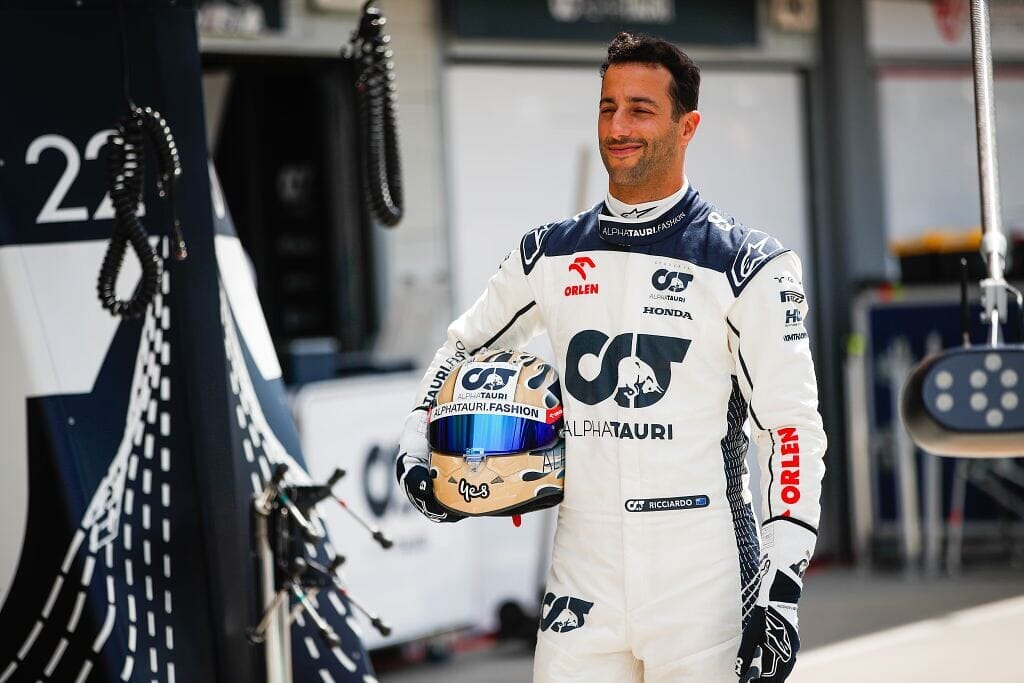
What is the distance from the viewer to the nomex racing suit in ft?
9.41

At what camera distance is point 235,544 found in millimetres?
3582

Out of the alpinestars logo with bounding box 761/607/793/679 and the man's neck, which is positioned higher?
the man's neck

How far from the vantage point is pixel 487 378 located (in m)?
3.00

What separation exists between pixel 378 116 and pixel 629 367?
5.37 ft

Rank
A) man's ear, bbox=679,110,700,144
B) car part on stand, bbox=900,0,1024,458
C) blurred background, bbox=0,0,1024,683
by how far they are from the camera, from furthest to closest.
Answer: blurred background, bbox=0,0,1024,683, man's ear, bbox=679,110,700,144, car part on stand, bbox=900,0,1024,458

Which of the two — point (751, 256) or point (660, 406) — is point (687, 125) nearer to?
point (751, 256)

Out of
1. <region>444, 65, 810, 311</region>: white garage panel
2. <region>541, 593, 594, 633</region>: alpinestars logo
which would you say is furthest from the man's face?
<region>444, 65, 810, 311</region>: white garage panel

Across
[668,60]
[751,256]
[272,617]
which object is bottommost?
[272,617]

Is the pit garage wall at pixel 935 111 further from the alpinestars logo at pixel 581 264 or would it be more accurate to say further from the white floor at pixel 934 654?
the alpinestars logo at pixel 581 264

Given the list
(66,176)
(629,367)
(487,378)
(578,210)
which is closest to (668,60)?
(629,367)

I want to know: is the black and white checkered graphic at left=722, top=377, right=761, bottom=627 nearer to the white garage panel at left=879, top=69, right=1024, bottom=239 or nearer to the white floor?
the white floor

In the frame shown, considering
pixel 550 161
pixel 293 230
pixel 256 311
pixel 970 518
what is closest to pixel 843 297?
pixel 970 518

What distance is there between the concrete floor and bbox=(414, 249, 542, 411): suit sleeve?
10.5ft

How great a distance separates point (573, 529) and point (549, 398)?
0.28 m
